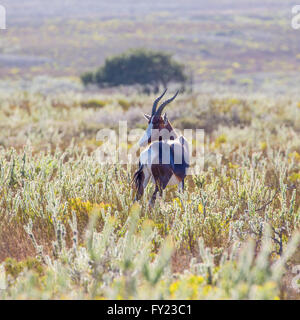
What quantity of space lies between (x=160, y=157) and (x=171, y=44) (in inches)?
2835

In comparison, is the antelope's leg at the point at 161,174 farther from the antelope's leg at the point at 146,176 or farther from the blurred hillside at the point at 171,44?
the blurred hillside at the point at 171,44

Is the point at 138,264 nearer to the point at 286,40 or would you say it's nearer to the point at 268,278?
the point at 268,278

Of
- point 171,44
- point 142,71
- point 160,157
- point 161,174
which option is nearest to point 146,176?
point 161,174

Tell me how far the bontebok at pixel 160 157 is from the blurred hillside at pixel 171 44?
3299 centimetres

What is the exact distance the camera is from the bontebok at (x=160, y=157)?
386cm

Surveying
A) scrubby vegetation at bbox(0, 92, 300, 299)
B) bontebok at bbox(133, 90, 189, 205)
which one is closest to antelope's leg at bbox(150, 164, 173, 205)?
bontebok at bbox(133, 90, 189, 205)

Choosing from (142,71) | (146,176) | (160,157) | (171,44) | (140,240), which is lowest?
(140,240)

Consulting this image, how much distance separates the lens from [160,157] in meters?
3.84

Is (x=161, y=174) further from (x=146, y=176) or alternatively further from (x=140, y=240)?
(x=140, y=240)

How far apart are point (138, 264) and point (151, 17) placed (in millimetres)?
117908

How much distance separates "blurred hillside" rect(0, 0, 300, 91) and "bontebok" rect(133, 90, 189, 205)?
32994 millimetres

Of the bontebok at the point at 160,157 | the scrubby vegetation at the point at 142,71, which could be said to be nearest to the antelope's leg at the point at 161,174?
the bontebok at the point at 160,157

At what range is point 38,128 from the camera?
9.88m

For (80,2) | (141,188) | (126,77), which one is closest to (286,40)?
(126,77)
